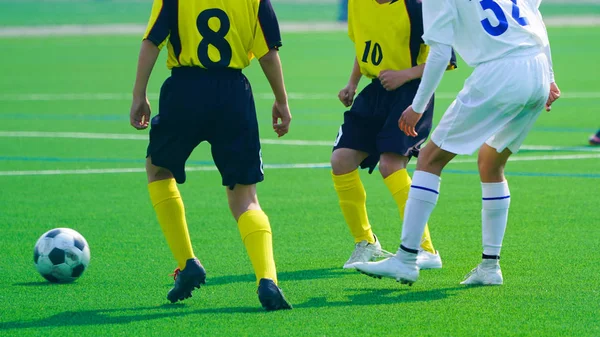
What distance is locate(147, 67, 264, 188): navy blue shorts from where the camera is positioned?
6219 mm

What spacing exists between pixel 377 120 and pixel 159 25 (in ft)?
6.20

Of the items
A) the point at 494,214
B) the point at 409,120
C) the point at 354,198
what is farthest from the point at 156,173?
the point at 494,214

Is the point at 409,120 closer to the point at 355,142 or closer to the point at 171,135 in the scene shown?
the point at 355,142

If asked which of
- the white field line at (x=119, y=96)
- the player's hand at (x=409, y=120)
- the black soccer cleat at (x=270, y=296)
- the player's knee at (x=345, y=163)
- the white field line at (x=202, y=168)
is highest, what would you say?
the player's hand at (x=409, y=120)

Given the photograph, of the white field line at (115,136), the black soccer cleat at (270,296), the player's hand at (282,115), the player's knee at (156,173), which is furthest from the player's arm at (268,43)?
the white field line at (115,136)

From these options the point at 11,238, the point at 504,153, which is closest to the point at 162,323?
the point at 504,153

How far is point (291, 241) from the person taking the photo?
27.4ft

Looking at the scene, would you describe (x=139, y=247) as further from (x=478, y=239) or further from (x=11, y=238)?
(x=478, y=239)

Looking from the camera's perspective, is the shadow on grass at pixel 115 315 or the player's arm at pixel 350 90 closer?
the shadow on grass at pixel 115 315

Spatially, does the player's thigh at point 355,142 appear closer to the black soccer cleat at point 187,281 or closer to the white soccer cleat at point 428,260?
the white soccer cleat at point 428,260

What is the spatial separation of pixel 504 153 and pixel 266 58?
1.60 meters

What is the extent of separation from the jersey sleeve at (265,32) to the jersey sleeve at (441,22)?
0.85 meters

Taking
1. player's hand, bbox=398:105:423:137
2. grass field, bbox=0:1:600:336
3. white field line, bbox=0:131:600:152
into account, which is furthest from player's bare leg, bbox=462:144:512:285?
white field line, bbox=0:131:600:152

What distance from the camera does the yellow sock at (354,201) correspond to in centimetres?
750
